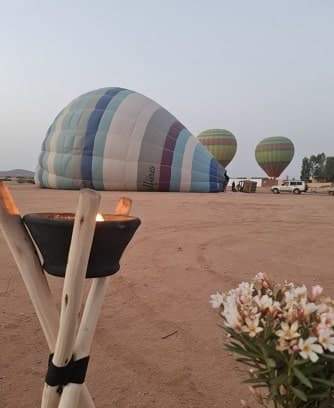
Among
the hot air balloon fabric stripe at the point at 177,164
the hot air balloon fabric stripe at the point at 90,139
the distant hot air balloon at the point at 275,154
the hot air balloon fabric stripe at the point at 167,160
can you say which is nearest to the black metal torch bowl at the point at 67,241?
the hot air balloon fabric stripe at the point at 90,139

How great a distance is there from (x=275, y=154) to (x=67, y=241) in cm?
5088

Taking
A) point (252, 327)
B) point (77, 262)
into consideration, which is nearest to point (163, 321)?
point (77, 262)

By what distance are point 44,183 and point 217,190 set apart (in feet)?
37.4

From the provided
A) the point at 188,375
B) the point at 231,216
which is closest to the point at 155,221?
the point at 231,216

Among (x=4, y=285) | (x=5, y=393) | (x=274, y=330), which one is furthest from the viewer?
(x=4, y=285)

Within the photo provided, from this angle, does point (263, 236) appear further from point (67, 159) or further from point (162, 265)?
point (67, 159)

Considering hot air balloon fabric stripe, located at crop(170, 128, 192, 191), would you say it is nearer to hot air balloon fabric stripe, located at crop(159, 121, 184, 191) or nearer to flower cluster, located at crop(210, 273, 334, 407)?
hot air balloon fabric stripe, located at crop(159, 121, 184, 191)

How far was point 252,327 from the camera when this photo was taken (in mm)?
1333

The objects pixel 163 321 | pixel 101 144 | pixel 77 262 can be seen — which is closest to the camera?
pixel 77 262

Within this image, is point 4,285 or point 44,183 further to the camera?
point 44,183

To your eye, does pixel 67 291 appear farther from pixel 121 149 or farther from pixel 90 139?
pixel 90 139

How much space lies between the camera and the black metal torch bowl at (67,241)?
165 cm

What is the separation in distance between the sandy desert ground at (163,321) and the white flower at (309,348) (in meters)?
1.54

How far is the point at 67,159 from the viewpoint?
71.8 feet
